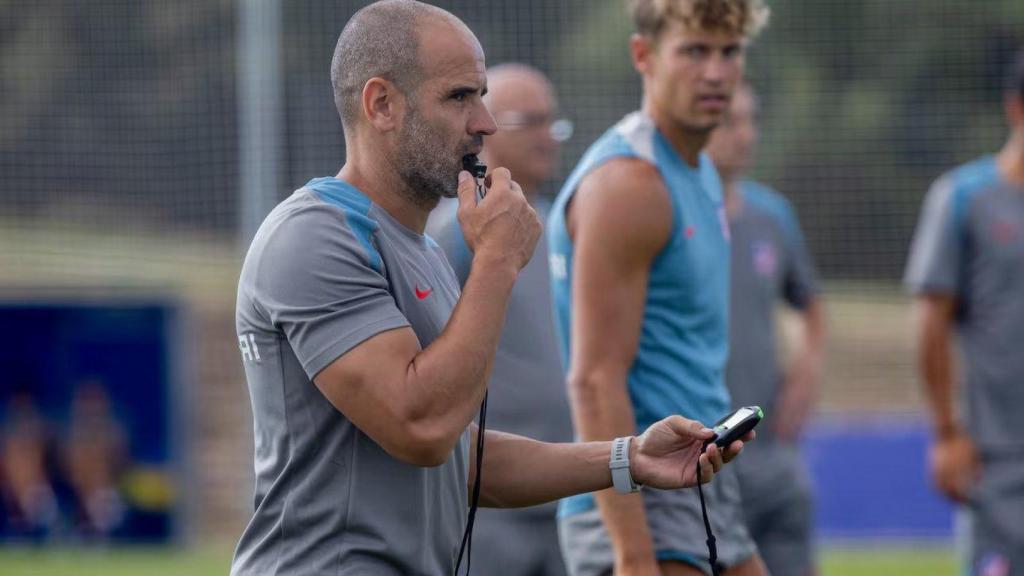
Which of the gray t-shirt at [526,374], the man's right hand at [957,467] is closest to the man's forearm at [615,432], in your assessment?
the gray t-shirt at [526,374]

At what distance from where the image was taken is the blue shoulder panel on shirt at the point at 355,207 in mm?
3334

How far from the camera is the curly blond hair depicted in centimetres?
485

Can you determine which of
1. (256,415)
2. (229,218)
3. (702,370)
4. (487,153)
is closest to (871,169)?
(229,218)

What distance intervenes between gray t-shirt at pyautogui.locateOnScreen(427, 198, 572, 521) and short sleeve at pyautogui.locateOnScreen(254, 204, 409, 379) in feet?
8.67

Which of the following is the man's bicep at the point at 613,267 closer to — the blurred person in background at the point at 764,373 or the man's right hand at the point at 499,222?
the man's right hand at the point at 499,222

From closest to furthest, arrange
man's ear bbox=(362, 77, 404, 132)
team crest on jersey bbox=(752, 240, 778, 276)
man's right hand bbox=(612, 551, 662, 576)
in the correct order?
man's ear bbox=(362, 77, 404, 132) < man's right hand bbox=(612, 551, 662, 576) < team crest on jersey bbox=(752, 240, 778, 276)

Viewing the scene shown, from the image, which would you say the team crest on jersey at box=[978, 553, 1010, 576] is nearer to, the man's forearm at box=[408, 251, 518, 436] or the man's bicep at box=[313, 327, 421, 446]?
the man's forearm at box=[408, 251, 518, 436]

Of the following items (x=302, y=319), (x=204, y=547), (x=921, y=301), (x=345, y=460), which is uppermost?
(x=302, y=319)

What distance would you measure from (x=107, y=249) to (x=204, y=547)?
120 inches

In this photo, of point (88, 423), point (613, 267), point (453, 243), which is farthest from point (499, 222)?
point (88, 423)

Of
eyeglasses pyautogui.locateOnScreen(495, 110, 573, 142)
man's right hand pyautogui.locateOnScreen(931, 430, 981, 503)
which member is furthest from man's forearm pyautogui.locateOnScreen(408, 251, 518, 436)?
man's right hand pyautogui.locateOnScreen(931, 430, 981, 503)

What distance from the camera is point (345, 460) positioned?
10.9 ft

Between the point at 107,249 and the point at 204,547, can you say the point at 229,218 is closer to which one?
the point at 107,249

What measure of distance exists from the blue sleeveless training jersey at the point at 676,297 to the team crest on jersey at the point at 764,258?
248cm
